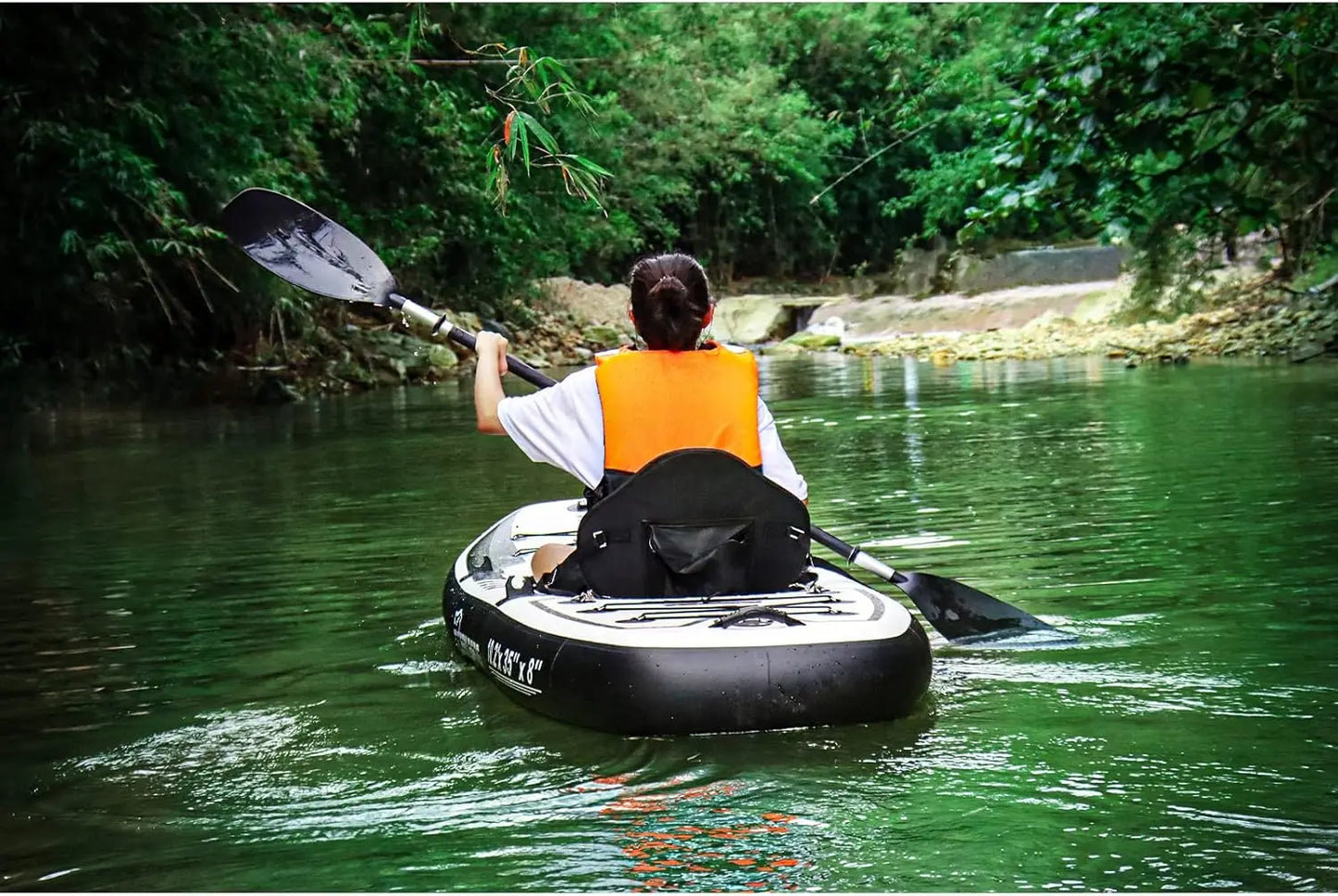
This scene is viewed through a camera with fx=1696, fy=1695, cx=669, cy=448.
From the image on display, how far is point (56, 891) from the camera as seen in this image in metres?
3.21

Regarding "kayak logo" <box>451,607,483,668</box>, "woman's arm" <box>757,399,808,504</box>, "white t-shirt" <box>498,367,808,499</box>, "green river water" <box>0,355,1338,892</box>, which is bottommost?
"green river water" <box>0,355,1338,892</box>

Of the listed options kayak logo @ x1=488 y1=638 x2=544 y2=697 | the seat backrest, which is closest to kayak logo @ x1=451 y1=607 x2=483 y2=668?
kayak logo @ x1=488 y1=638 x2=544 y2=697

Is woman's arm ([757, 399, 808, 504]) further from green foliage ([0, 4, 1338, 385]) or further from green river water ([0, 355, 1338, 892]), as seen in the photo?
green foliage ([0, 4, 1338, 385])

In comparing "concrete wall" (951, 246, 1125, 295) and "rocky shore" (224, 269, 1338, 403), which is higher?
"concrete wall" (951, 246, 1125, 295)

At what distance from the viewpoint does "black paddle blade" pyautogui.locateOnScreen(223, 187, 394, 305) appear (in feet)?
20.1

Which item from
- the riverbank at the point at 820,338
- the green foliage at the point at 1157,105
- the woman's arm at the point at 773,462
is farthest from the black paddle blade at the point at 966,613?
the riverbank at the point at 820,338

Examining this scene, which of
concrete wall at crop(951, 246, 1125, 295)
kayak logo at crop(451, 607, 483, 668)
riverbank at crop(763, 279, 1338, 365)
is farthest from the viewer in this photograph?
concrete wall at crop(951, 246, 1125, 295)

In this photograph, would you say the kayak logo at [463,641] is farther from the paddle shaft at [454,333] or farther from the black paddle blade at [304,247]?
the black paddle blade at [304,247]

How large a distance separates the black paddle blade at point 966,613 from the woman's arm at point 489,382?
146cm

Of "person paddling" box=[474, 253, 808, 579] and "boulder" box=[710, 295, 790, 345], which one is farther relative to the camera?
"boulder" box=[710, 295, 790, 345]

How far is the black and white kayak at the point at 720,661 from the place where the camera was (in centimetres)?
400

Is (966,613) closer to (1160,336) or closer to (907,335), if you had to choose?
(1160,336)

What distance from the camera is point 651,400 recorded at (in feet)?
14.6

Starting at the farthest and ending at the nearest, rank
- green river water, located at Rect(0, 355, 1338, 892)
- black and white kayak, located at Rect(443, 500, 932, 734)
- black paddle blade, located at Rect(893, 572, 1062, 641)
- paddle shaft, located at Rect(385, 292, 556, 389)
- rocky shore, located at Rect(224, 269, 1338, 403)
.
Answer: rocky shore, located at Rect(224, 269, 1338, 403)
paddle shaft, located at Rect(385, 292, 556, 389)
black paddle blade, located at Rect(893, 572, 1062, 641)
black and white kayak, located at Rect(443, 500, 932, 734)
green river water, located at Rect(0, 355, 1338, 892)
